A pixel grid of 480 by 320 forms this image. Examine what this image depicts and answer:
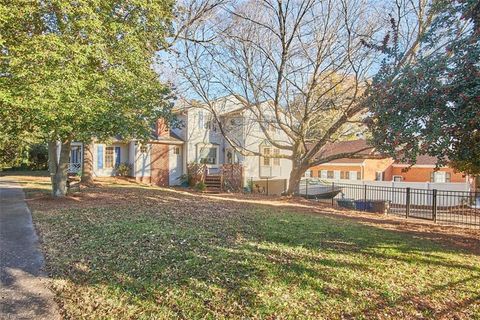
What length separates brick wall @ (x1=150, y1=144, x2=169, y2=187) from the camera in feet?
79.1

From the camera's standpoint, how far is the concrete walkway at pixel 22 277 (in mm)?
3865

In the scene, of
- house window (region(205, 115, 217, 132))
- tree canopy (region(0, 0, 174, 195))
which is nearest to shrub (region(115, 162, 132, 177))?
house window (region(205, 115, 217, 132))

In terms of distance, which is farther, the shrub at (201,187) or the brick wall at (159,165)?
the brick wall at (159,165)

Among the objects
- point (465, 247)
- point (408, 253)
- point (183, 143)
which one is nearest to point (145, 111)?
point (408, 253)

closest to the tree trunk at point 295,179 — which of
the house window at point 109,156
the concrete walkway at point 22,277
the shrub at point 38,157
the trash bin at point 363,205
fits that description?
the trash bin at point 363,205

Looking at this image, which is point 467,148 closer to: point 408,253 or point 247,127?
point 408,253

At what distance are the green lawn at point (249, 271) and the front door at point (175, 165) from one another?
16.7m

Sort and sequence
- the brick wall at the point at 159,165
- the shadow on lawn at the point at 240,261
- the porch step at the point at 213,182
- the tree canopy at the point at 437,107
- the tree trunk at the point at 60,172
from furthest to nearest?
1. the brick wall at the point at 159,165
2. the porch step at the point at 213,182
3. the tree trunk at the point at 60,172
4. the tree canopy at the point at 437,107
5. the shadow on lawn at the point at 240,261

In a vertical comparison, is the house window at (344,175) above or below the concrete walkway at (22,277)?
above

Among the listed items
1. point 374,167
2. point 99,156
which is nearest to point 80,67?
point 99,156

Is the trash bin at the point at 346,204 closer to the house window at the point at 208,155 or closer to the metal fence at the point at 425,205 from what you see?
the metal fence at the point at 425,205

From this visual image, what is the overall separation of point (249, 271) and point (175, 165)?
21.1 meters

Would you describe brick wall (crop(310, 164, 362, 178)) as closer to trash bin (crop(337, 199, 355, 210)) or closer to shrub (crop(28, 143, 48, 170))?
trash bin (crop(337, 199, 355, 210))

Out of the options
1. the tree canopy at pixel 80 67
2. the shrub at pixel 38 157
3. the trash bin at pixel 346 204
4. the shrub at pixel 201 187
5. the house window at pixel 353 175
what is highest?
the tree canopy at pixel 80 67
